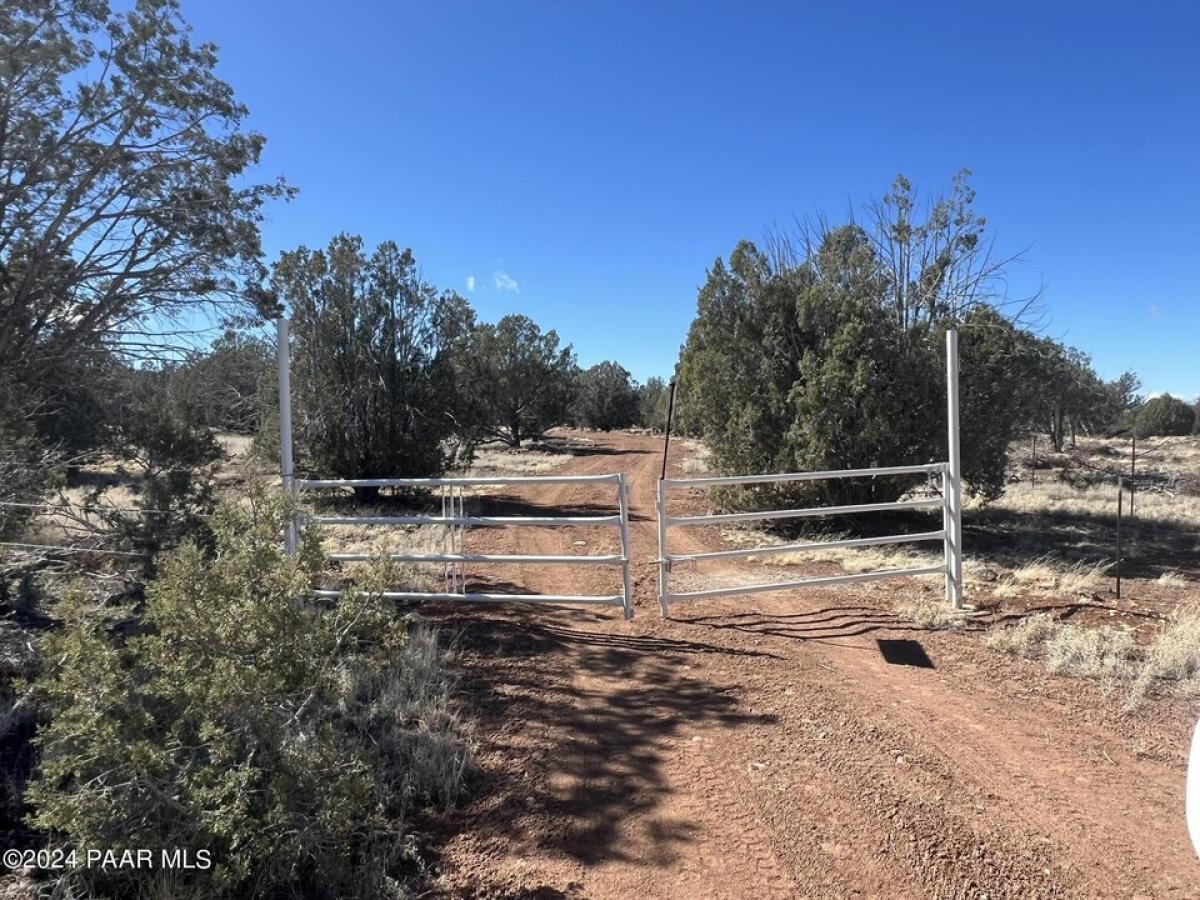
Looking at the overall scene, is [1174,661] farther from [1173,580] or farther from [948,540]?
[1173,580]

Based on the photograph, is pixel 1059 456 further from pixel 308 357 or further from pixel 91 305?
pixel 91 305

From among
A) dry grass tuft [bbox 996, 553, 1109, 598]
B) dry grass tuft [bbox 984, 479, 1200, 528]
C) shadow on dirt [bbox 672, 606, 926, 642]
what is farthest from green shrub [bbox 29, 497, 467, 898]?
dry grass tuft [bbox 984, 479, 1200, 528]

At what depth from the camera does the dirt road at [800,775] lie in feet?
9.08

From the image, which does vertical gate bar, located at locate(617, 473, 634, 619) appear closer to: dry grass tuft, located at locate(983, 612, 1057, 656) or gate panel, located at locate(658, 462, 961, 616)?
gate panel, located at locate(658, 462, 961, 616)

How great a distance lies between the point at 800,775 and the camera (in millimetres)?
3521

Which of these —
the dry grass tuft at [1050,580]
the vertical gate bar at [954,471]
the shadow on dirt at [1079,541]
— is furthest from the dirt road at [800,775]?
the shadow on dirt at [1079,541]

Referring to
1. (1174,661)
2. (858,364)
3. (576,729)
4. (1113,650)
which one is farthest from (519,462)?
(1174,661)

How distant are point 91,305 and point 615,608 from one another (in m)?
7.59

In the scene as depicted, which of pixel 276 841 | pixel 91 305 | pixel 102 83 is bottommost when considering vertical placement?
pixel 276 841

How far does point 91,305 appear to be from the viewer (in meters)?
8.42

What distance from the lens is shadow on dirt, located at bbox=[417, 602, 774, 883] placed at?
3.04 m

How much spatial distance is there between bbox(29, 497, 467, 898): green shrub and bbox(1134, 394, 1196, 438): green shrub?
62184 mm

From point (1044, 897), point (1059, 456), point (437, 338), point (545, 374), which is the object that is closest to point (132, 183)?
point (437, 338)

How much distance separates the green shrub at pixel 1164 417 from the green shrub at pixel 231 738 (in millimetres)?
62184
